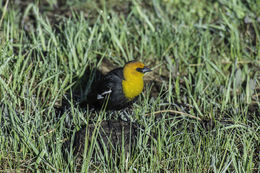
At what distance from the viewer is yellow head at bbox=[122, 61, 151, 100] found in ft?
13.1

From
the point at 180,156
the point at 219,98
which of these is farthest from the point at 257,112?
the point at 180,156

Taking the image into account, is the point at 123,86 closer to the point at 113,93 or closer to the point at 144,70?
the point at 113,93

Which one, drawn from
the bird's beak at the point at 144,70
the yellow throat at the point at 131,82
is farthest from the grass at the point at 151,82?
the bird's beak at the point at 144,70

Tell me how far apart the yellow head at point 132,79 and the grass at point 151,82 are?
0.15m

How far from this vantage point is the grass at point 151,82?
129 inches

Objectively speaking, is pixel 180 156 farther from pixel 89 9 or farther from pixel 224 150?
pixel 89 9

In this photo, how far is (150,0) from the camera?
241 inches

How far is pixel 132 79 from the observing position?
4020 millimetres

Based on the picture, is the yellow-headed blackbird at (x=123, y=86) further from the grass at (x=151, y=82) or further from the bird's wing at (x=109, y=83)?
the grass at (x=151, y=82)

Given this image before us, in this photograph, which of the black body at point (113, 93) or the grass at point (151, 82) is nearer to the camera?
the grass at point (151, 82)

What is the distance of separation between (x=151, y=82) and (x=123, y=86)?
30.8 inches

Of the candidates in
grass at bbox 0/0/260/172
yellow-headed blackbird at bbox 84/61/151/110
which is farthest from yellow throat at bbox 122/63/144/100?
grass at bbox 0/0/260/172

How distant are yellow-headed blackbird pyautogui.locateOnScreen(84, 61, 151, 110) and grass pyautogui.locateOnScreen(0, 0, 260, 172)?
17cm

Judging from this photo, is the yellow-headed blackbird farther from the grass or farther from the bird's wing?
the grass
